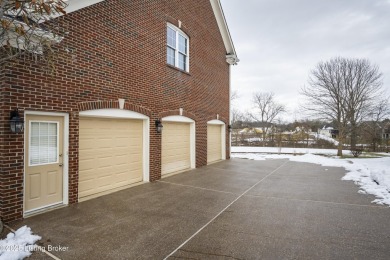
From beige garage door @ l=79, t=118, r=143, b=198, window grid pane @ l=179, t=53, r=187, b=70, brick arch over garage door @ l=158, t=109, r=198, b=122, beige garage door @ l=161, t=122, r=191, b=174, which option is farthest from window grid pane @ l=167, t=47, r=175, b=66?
beige garage door @ l=79, t=118, r=143, b=198

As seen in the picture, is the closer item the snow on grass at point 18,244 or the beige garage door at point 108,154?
the snow on grass at point 18,244

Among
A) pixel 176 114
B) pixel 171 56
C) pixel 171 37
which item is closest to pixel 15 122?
pixel 176 114

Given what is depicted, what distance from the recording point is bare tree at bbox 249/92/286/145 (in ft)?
143

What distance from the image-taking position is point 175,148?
978 centimetres

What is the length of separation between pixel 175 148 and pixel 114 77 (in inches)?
165

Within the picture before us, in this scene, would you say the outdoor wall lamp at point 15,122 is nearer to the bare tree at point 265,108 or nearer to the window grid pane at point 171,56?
the window grid pane at point 171,56

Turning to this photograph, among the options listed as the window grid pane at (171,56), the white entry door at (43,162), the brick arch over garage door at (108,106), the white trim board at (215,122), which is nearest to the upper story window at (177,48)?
the window grid pane at (171,56)

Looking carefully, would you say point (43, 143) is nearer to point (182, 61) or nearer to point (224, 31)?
point (182, 61)

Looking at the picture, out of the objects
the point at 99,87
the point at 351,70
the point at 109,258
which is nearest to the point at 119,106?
the point at 99,87

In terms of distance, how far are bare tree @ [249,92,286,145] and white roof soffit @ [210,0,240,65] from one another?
98.8 ft

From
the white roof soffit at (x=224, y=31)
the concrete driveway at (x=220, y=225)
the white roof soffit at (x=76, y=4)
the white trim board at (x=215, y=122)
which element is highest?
the white roof soffit at (x=224, y=31)

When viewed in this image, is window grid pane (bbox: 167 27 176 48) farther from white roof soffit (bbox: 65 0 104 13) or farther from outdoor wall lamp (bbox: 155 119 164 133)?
white roof soffit (bbox: 65 0 104 13)

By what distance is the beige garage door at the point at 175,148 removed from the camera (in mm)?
9094

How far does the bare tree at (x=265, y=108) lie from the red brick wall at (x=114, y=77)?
34526mm
